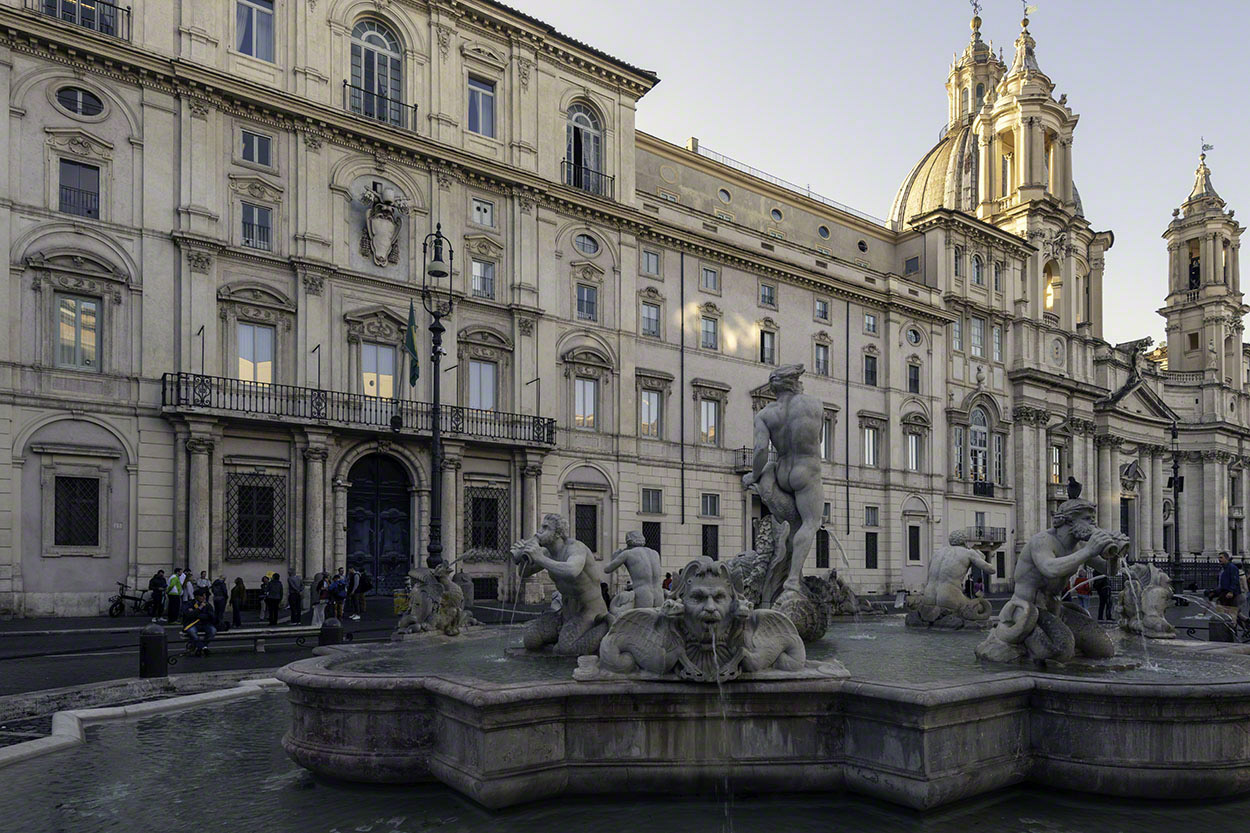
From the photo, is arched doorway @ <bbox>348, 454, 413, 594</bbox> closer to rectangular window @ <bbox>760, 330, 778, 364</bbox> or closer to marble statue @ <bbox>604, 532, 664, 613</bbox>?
rectangular window @ <bbox>760, 330, 778, 364</bbox>

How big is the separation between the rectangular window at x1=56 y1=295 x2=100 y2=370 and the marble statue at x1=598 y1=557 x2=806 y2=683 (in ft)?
72.5

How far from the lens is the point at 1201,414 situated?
72.2m

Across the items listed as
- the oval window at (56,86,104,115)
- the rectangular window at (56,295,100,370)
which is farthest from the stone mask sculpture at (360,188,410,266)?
the rectangular window at (56,295,100,370)

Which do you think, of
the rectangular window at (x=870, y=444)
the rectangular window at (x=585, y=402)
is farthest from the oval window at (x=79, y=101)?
the rectangular window at (x=870, y=444)

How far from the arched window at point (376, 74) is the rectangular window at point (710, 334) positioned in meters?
14.2

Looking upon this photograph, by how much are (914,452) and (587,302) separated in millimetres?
20078

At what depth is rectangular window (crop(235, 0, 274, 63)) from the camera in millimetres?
26812

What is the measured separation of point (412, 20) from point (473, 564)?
17500mm

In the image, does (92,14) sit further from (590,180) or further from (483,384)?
(590,180)

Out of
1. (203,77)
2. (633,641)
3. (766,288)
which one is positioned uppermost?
(203,77)

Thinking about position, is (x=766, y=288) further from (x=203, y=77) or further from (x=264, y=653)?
(x=264, y=653)

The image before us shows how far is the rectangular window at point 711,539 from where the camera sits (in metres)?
36.7

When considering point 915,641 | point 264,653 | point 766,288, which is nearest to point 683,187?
point 766,288

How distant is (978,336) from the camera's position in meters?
50.0
